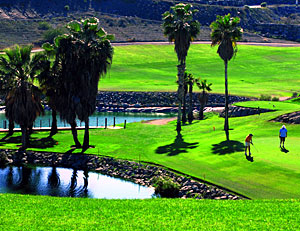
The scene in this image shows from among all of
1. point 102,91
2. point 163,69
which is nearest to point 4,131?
point 102,91

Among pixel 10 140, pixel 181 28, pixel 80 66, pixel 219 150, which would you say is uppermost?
pixel 181 28

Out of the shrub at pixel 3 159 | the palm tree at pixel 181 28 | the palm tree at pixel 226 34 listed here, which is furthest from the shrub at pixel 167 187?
the palm tree at pixel 181 28

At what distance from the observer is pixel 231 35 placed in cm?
5362

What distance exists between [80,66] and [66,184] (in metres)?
13.8

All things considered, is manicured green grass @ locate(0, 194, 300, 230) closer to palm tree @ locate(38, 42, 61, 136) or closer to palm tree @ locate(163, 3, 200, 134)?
palm tree @ locate(38, 42, 61, 136)

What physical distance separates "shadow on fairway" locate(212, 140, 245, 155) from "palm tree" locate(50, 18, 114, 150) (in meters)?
13.1

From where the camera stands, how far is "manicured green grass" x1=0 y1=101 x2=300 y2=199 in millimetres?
32781

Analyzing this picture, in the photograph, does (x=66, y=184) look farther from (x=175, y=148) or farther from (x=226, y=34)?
(x=226, y=34)

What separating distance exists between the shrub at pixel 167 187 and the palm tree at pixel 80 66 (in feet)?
48.8

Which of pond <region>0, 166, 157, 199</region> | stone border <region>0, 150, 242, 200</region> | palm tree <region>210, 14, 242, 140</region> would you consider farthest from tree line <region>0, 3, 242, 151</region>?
palm tree <region>210, 14, 242, 140</region>

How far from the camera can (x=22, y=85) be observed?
162 ft

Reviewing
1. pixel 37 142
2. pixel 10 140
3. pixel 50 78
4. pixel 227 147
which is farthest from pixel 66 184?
pixel 10 140

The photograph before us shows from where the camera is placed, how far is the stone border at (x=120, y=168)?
33.7 meters

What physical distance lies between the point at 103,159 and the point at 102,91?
68.1 meters
